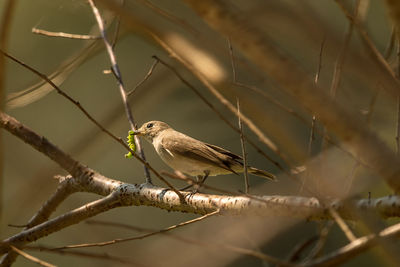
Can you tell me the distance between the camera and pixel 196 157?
180 inches

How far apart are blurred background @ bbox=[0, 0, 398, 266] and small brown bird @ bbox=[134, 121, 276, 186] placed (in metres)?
0.38

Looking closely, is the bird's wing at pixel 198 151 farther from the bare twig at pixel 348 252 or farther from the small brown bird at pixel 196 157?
the bare twig at pixel 348 252

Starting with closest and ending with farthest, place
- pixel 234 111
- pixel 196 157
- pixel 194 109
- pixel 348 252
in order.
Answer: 1. pixel 348 252
2. pixel 234 111
3. pixel 194 109
4. pixel 196 157

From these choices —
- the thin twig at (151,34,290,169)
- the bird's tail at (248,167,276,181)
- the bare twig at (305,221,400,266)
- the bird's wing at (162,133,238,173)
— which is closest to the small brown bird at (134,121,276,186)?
the bird's wing at (162,133,238,173)

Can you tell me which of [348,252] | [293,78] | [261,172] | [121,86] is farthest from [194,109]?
[293,78]

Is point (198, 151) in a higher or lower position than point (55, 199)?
higher

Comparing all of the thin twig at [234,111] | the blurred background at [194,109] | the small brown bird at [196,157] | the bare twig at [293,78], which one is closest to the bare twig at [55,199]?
the blurred background at [194,109]

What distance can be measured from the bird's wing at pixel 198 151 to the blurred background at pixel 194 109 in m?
0.37

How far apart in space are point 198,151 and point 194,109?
398 mm

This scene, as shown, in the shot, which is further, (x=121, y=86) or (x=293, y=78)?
(x=121, y=86)

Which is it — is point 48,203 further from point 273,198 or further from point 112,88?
point 112,88

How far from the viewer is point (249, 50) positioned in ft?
2.34

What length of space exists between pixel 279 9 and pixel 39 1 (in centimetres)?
714

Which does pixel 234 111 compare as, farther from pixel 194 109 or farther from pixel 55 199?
pixel 194 109
